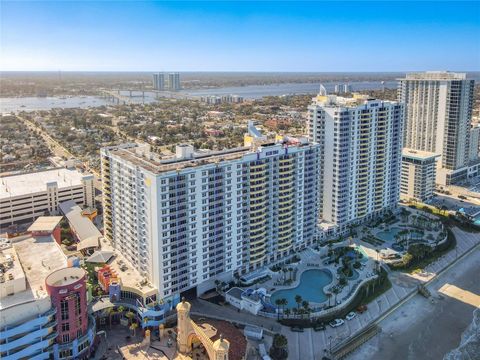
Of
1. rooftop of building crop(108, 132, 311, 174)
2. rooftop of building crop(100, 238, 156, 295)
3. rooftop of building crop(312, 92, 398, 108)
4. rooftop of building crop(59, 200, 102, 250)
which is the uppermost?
rooftop of building crop(312, 92, 398, 108)

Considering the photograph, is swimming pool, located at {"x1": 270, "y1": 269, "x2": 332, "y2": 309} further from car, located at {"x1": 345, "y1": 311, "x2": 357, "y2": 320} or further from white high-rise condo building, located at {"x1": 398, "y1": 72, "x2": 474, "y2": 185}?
white high-rise condo building, located at {"x1": 398, "y1": 72, "x2": 474, "y2": 185}

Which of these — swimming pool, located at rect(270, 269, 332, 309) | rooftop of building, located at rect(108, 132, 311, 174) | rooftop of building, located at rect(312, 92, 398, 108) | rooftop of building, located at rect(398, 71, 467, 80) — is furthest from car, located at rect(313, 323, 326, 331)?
rooftop of building, located at rect(398, 71, 467, 80)

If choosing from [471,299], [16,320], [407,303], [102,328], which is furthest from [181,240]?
[471,299]

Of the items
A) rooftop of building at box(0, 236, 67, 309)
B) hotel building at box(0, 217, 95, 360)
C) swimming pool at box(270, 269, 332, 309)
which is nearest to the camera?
hotel building at box(0, 217, 95, 360)

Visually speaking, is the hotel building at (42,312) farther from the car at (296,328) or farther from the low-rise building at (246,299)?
the car at (296,328)

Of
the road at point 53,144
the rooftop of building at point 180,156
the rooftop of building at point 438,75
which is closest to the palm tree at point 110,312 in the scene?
the rooftop of building at point 180,156

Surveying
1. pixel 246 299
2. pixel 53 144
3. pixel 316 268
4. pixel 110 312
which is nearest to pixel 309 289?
pixel 316 268
